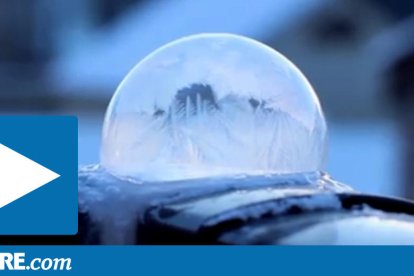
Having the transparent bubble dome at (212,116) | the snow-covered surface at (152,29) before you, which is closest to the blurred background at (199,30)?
the snow-covered surface at (152,29)

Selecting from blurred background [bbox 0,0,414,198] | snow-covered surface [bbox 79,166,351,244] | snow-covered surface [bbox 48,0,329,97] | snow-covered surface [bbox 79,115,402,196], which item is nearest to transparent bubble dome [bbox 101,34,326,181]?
snow-covered surface [bbox 79,166,351,244]

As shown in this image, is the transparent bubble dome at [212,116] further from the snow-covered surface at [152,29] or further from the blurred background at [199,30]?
the snow-covered surface at [152,29]

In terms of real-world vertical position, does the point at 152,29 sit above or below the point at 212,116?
above

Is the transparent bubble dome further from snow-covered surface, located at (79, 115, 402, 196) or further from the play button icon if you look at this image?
snow-covered surface, located at (79, 115, 402, 196)
